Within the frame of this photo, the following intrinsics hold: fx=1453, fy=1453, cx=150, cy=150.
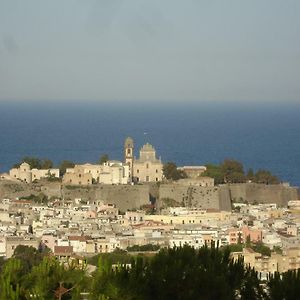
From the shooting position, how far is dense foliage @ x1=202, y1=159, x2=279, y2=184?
33.4 m

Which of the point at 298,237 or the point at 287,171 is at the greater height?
the point at 287,171

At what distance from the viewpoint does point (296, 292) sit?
12445 mm

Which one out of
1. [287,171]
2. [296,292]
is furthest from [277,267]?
[287,171]

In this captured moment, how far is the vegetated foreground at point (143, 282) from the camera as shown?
1246cm

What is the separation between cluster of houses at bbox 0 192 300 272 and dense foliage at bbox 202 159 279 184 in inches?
68.4

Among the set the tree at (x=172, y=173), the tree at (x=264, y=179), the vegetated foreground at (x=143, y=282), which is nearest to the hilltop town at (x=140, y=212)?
the tree at (x=172, y=173)

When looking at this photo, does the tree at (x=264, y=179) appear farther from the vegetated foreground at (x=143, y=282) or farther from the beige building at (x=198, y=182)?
the vegetated foreground at (x=143, y=282)

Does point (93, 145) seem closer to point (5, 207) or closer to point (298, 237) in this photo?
point (5, 207)

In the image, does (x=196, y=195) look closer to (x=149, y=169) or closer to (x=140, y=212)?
(x=149, y=169)

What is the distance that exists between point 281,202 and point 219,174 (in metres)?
1.92

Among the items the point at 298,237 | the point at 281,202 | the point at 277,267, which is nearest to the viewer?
the point at 277,267

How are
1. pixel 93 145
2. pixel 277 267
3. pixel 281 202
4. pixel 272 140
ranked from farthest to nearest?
pixel 272 140
pixel 93 145
pixel 281 202
pixel 277 267

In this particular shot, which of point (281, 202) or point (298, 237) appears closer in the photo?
point (298, 237)

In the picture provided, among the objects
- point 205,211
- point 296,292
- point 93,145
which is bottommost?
point 296,292
